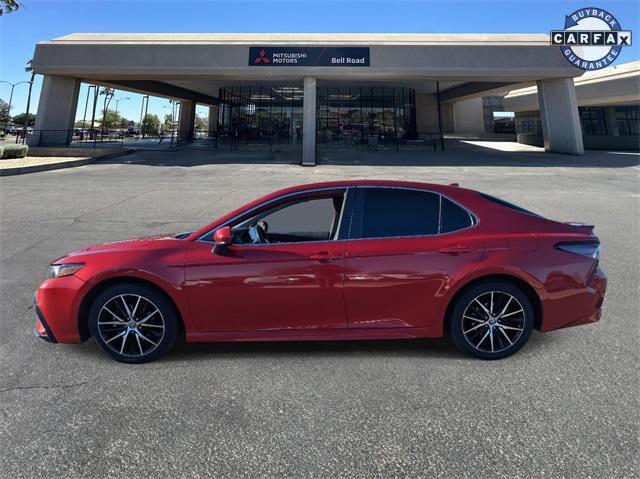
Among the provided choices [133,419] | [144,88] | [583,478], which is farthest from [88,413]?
[144,88]

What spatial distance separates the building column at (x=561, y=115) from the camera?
24.7m

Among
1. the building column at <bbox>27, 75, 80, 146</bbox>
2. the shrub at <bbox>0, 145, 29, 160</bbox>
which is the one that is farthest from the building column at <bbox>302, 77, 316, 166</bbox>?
the building column at <bbox>27, 75, 80, 146</bbox>

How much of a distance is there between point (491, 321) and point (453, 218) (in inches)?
35.7

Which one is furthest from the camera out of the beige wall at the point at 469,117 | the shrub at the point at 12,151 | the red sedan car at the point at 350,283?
the beige wall at the point at 469,117

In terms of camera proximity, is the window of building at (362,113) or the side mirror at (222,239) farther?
the window of building at (362,113)

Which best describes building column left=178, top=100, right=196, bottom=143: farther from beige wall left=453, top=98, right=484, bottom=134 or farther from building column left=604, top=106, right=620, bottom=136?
building column left=604, top=106, right=620, bottom=136

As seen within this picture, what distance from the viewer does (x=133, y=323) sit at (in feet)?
10.8

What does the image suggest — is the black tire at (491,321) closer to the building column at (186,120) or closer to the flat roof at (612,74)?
the flat roof at (612,74)

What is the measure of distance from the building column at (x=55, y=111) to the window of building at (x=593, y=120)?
41775 millimetres

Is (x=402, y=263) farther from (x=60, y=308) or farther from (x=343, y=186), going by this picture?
(x=60, y=308)

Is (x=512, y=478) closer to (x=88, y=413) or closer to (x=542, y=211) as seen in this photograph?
(x=88, y=413)

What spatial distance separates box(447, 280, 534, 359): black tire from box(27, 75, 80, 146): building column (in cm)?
2912

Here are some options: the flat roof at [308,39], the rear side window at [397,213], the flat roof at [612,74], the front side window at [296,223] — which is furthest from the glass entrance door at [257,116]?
the rear side window at [397,213]

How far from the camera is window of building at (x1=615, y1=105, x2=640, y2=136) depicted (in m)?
34.3
